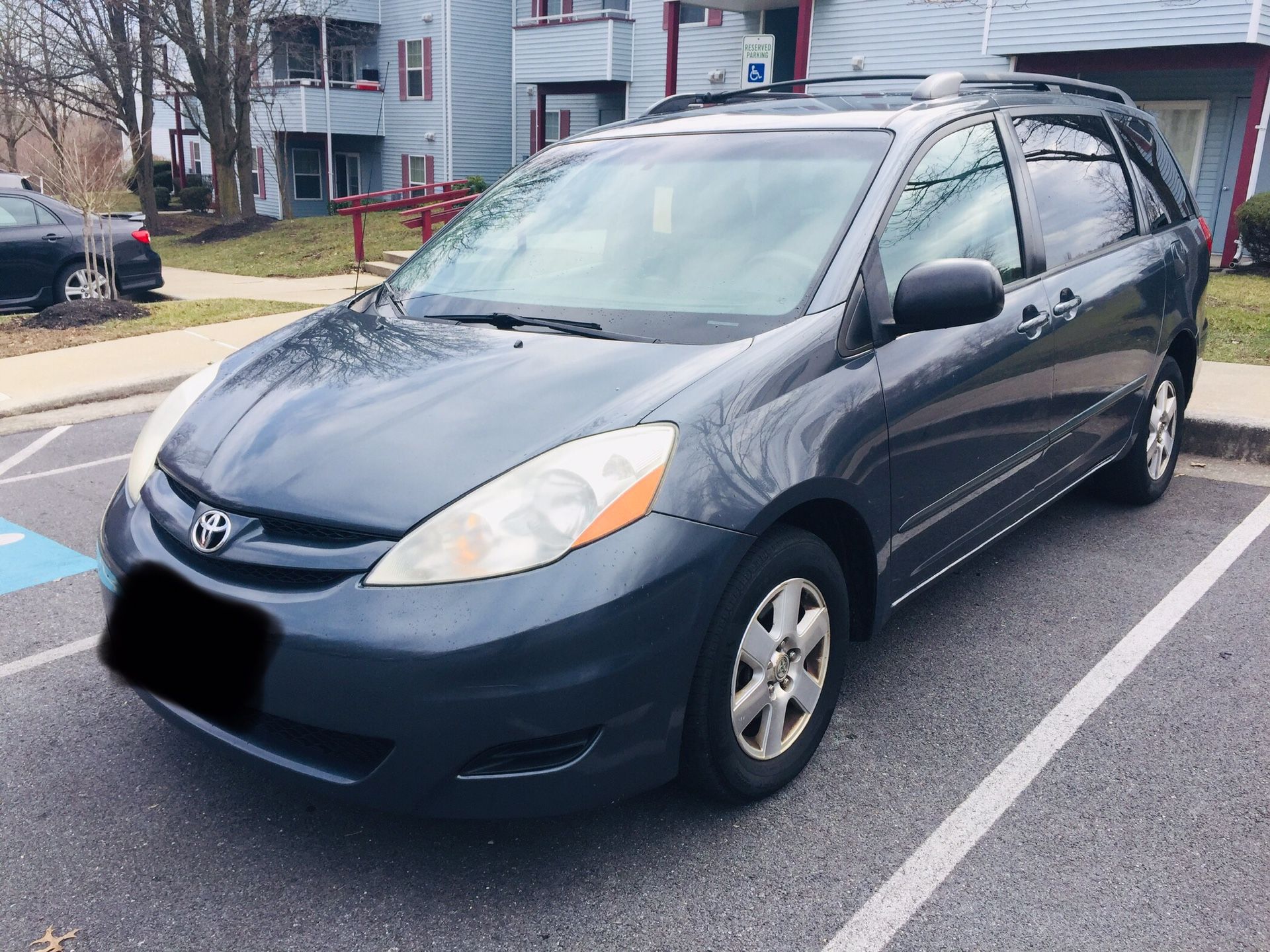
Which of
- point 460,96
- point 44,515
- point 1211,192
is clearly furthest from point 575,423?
point 460,96

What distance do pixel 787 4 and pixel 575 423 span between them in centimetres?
2001

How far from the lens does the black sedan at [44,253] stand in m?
11.5

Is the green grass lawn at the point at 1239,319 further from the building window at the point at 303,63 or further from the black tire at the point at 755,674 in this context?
the building window at the point at 303,63

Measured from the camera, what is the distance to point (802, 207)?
333 cm

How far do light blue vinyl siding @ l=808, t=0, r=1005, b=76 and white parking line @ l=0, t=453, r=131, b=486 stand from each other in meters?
15.2

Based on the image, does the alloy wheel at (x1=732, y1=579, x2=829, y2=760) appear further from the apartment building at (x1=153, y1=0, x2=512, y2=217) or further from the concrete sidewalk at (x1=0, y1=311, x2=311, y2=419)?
the apartment building at (x1=153, y1=0, x2=512, y2=217)

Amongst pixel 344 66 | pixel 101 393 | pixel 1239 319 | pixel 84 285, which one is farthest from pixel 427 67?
pixel 1239 319

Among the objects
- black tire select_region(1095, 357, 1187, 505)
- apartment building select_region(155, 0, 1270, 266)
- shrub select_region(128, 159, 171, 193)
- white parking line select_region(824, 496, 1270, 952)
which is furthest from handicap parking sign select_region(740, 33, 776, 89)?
shrub select_region(128, 159, 171, 193)

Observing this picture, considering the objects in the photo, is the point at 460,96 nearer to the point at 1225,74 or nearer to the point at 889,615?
the point at 1225,74

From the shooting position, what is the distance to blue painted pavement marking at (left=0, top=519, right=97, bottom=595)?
4492mm

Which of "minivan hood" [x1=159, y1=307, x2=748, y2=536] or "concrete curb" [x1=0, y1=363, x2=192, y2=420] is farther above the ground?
"minivan hood" [x1=159, y1=307, x2=748, y2=536]

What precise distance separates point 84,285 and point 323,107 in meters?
21.4

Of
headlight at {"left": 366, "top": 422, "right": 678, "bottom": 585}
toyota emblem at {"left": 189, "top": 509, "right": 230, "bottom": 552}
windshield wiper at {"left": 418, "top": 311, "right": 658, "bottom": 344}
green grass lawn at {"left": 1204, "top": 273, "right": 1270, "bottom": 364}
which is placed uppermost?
windshield wiper at {"left": 418, "top": 311, "right": 658, "bottom": 344}

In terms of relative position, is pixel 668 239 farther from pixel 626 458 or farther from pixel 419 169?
pixel 419 169
